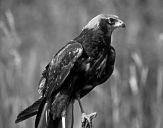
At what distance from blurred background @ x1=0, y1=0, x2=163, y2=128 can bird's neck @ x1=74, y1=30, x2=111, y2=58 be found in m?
0.83

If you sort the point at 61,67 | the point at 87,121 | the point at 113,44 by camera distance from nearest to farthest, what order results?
the point at 87,121 → the point at 61,67 → the point at 113,44

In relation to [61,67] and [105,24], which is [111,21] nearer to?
[105,24]

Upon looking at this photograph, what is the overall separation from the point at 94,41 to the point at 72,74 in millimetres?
293

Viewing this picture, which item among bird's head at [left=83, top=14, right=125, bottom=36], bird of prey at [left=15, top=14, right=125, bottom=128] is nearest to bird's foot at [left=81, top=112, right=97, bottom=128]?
bird of prey at [left=15, top=14, right=125, bottom=128]

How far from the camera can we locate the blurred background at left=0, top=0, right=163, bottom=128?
5.97 meters

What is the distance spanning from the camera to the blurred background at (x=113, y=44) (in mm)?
5969

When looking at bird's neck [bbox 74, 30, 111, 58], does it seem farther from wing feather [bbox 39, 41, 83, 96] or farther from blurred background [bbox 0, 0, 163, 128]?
blurred background [bbox 0, 0, 163, 128]

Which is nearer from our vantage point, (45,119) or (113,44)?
(45,119)

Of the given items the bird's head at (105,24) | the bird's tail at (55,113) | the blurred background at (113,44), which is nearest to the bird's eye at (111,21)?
the bird's head at (105,24)

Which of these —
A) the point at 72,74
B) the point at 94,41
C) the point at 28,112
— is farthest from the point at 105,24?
the point at 28,112

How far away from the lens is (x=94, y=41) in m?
5.19

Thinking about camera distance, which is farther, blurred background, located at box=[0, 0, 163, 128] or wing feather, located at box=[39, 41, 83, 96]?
blurred background, located at box=[0, 0, 163, 128]

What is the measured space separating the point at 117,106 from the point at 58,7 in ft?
13.7

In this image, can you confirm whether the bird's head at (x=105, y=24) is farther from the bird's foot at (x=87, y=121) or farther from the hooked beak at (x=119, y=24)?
the bird's foot at (x=87, y=121)
